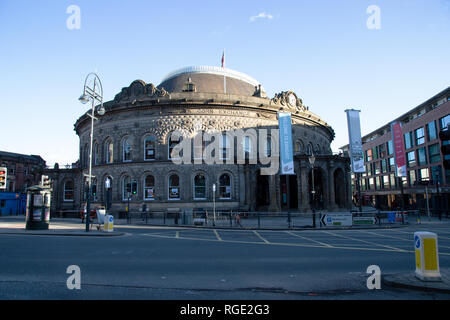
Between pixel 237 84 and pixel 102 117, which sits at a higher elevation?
pixel 237 84

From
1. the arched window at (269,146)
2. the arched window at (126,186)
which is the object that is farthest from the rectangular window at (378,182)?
the arched window at (126,186)

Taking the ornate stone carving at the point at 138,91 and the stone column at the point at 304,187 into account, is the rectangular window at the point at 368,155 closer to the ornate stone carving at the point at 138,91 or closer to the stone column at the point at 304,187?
the stone column at the point at 304,187

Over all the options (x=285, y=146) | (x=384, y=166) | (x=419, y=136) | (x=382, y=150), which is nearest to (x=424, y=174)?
(x=419, y=136)

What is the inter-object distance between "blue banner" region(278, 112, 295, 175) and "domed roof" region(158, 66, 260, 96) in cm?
1111

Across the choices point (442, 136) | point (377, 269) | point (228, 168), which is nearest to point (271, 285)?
point (377, 269)

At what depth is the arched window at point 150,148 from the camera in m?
32.2

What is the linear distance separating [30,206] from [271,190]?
21.0 metres

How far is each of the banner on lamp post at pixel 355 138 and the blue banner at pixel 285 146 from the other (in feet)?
18.3

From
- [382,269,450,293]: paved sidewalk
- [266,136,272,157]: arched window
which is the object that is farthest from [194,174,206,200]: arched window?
[382,269,450,293]: paved sidewalk

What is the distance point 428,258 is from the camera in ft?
20.3

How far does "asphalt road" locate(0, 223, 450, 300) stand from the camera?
5.60 m

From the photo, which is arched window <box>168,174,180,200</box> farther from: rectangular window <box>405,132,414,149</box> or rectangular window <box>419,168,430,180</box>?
rectangular window <box>405,132,414,149</box>

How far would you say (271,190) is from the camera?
99.8 feet
